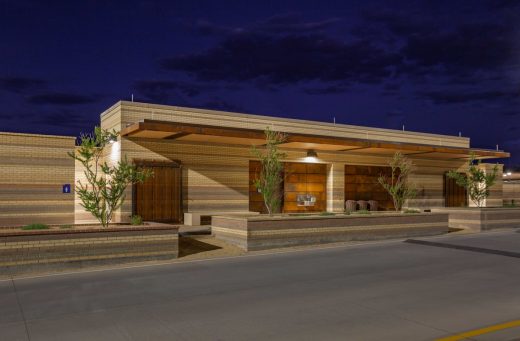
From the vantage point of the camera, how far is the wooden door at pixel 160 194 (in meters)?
21.0

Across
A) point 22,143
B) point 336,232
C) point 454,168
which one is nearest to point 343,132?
point 454,168

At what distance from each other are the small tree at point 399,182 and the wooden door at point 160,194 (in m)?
9.69

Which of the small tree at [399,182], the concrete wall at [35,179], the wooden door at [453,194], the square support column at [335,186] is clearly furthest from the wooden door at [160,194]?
the wooden door at [453,194]

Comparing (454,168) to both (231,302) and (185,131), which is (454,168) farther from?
(231,302)

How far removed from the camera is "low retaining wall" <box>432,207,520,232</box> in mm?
22312

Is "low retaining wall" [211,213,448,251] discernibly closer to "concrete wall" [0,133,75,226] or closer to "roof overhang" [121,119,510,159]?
"roof overhang" [121,119,510,159]

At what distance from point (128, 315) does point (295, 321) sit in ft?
8.50

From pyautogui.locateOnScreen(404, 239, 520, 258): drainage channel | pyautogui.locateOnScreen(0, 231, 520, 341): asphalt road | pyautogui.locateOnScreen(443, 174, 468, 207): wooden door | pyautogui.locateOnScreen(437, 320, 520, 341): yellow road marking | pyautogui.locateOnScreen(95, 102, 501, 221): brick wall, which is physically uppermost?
pyautogui.locateOnScreen(95, 102, 501, 221): brick wall

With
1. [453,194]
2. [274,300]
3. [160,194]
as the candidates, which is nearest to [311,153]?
[160,194]

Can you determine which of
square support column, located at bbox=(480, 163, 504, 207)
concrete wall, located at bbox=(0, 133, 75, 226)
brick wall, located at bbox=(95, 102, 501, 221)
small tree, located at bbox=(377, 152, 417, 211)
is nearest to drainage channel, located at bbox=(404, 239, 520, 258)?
small tree, located at bbox=(377, 152, 417, 211)

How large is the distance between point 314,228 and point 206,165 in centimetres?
747

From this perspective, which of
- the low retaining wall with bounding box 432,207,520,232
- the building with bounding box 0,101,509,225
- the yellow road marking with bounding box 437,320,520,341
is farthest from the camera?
the low retaining wall with bounding box 432,207,520,232

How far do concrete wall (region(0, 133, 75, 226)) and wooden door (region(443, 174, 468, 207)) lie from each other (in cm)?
2342

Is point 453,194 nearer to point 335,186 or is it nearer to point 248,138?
point 335,186
